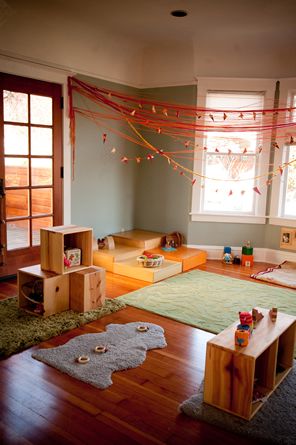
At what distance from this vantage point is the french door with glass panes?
13.2 feet

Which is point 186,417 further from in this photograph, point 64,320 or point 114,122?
point 114,122

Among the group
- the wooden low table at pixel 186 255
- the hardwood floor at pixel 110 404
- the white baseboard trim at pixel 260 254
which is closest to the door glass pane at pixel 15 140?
the wooden low table at pixel 186 255

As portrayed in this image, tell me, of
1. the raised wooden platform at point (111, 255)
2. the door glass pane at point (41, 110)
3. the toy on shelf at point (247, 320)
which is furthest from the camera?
the raised wooden platform at point (111, 255)

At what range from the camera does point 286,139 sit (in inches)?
198

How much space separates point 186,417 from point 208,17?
145 inches

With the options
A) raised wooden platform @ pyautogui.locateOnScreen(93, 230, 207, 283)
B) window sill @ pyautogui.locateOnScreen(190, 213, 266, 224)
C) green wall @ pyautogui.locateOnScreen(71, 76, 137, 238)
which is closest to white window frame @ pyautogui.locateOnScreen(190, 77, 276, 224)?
window sill @ pyautogui.locateOnScreen(190, 213, 266, 224)

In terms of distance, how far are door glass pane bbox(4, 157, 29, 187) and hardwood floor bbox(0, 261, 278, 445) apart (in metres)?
1.87

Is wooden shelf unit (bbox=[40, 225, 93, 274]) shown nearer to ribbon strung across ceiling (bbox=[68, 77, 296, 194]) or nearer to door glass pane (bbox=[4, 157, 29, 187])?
door glass pane (bbox=[4, 157, 29, 187])

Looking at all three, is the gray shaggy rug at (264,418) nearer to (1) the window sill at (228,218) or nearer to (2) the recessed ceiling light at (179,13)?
(1) the window sill at (228,218)

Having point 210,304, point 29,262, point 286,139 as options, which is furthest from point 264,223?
point 29,262

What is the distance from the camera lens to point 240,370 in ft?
6.79

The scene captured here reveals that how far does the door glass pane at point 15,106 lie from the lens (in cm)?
398

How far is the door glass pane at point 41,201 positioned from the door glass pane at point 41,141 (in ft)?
1.33

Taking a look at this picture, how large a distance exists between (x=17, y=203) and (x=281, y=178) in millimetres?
3182
